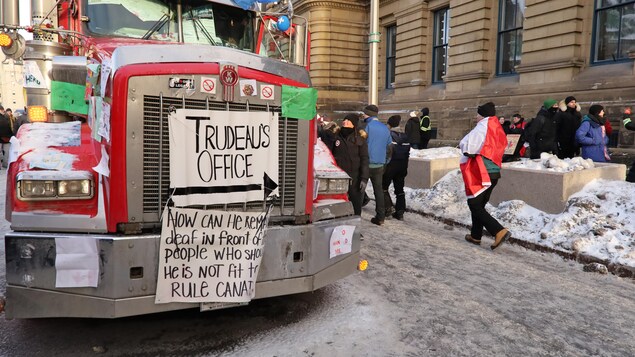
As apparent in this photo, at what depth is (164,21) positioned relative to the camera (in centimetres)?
485

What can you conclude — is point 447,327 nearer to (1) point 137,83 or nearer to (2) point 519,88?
(1) point 137,83

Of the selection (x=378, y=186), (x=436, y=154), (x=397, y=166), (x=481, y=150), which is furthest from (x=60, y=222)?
(x=436, y=154)

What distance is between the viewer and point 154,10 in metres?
4.86

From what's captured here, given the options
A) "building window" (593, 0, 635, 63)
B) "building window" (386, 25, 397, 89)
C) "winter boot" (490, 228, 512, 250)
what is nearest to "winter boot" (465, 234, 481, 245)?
"winter boot" (490, 228, 512, 250)

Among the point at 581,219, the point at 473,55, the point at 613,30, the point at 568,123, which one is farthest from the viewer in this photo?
the point at 473,55

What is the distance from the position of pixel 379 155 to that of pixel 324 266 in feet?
13.8

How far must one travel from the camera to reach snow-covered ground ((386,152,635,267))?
6289 mm

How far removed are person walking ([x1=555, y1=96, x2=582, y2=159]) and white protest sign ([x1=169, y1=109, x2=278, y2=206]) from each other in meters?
8.29

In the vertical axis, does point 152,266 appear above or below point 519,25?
below

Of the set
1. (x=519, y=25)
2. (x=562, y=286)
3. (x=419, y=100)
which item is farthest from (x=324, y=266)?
(x=419, y=100)

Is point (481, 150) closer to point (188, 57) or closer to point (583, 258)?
point (583, 258)

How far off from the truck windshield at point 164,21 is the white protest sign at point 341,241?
2.47m

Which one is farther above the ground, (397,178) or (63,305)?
(397,178)

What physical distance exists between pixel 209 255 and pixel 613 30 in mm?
14718
